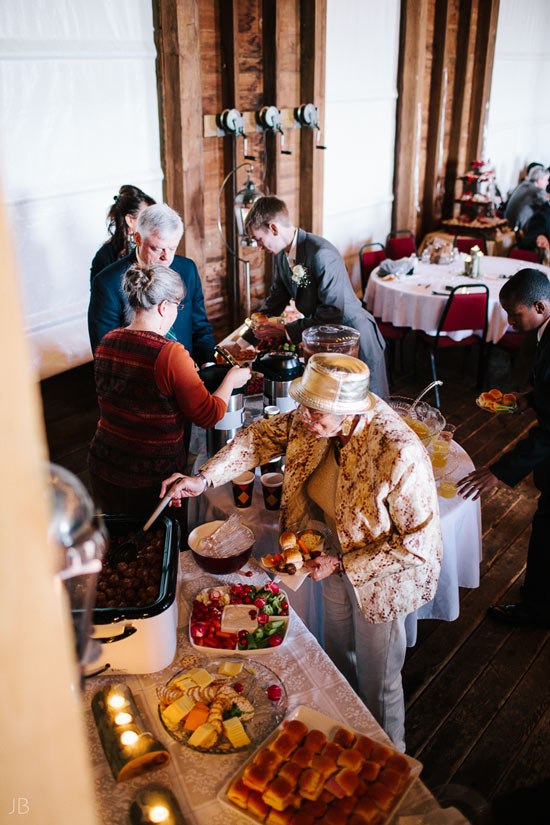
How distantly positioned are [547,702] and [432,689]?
45cm

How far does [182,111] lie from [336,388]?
12.4 ft

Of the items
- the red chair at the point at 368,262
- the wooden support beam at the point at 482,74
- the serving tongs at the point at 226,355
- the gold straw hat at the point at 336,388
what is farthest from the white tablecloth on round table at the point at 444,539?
the wooden support beam at the point at 482,74

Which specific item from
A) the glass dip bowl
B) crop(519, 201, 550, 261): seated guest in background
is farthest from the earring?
crop(519, 201, 550, 261): seated guest in background

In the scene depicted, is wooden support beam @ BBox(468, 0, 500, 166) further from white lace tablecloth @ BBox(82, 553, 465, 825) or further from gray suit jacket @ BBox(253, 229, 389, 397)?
white lace tablecloth @ BBox(82, 553, 465, 825)

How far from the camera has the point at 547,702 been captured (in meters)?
2.62

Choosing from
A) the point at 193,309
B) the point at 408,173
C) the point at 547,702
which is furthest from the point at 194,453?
the point at 408,173

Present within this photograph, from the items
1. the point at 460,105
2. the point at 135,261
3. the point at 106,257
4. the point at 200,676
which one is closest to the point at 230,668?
the point at 200,676

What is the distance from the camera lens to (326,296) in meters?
3.48

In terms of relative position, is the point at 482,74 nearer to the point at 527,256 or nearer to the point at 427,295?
the point at 527,256

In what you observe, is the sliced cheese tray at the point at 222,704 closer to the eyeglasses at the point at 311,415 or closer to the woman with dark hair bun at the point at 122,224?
the eyeglasses at the point at 311,415

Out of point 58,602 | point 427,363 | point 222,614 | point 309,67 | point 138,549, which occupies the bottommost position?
point 427,363

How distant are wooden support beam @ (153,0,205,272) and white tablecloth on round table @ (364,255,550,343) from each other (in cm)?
153

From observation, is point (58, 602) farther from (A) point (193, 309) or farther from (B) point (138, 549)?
(A) point (193, 309)

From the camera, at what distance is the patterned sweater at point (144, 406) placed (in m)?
2.20
